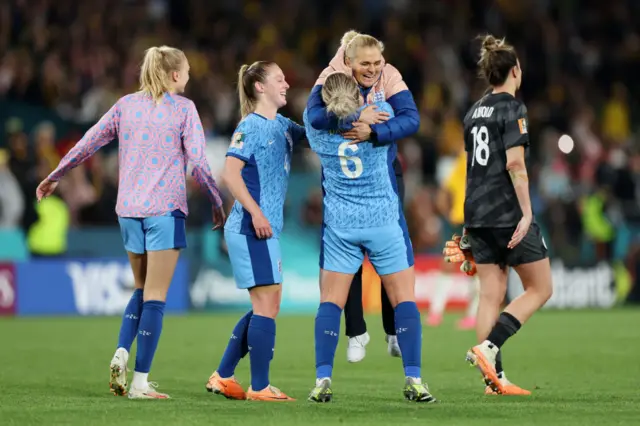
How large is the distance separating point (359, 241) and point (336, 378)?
7.84ft

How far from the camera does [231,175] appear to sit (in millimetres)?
8133

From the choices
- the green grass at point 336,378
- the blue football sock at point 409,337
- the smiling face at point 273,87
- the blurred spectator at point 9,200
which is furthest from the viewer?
the blurred spectator at point 9,200

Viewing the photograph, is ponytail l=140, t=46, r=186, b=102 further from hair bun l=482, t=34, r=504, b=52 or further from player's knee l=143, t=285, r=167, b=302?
hair bun l=482, t=34, r=504, b=52

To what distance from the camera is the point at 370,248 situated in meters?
7.98

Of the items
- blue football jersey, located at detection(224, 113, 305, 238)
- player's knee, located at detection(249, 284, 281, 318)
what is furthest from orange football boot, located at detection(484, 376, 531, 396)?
blue football jersey, located at detection(224, 113, 305, 238)

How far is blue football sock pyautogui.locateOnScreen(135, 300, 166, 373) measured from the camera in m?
8.47

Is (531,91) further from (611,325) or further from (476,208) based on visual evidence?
(476,208)

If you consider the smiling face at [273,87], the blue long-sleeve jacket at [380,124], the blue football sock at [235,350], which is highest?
the smiling face at [273,87]

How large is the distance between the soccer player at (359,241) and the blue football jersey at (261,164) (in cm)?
36

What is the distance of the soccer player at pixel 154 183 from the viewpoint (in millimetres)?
8539

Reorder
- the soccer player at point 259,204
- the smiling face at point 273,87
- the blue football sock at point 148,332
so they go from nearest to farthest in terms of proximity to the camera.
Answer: the soccer player at point 259,204 < the smiling face at point 273,87 < the blue football sock at point 148,332

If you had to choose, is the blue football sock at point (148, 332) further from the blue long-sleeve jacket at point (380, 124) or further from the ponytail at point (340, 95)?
the ponytail at point (340, 95)

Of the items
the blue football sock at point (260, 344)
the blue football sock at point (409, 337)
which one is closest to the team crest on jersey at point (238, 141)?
the blue football sock at point (260, 344)

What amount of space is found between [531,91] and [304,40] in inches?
186
